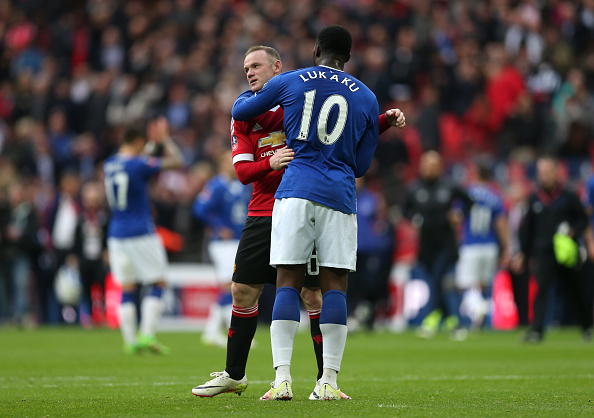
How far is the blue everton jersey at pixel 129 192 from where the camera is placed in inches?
452

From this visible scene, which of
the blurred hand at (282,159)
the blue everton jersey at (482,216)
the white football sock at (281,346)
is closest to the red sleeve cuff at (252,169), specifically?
the blurred hand at (282,159)

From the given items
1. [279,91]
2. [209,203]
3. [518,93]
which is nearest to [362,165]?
[279,91]

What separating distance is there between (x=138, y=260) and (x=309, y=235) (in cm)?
628

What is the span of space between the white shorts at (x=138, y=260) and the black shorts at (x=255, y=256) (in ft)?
18.5

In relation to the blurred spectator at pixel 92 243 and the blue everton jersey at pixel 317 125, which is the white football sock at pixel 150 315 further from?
the blurred spectator at pixel 92 243

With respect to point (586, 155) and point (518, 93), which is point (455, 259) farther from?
point (518, 93)

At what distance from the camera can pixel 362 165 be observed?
6141mm

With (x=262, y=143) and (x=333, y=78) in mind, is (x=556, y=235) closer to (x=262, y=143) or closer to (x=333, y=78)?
(x=262, y=143)

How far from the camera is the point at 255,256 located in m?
6.21

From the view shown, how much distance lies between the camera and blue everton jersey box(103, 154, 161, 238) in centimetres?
1148

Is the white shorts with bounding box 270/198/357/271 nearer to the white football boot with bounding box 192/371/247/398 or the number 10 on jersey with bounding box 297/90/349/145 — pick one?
the number 10 on jersey with bounding box 297/90/349/145

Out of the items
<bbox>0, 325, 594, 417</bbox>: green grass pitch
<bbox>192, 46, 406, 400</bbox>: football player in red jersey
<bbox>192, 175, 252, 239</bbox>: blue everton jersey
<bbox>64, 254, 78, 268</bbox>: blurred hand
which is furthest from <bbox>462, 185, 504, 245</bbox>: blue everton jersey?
<bbox>192, 46, 406, 400</bbox>: football player in red jersey

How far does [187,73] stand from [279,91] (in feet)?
56.1

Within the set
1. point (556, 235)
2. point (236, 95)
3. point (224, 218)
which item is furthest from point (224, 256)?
point (236, 95)
